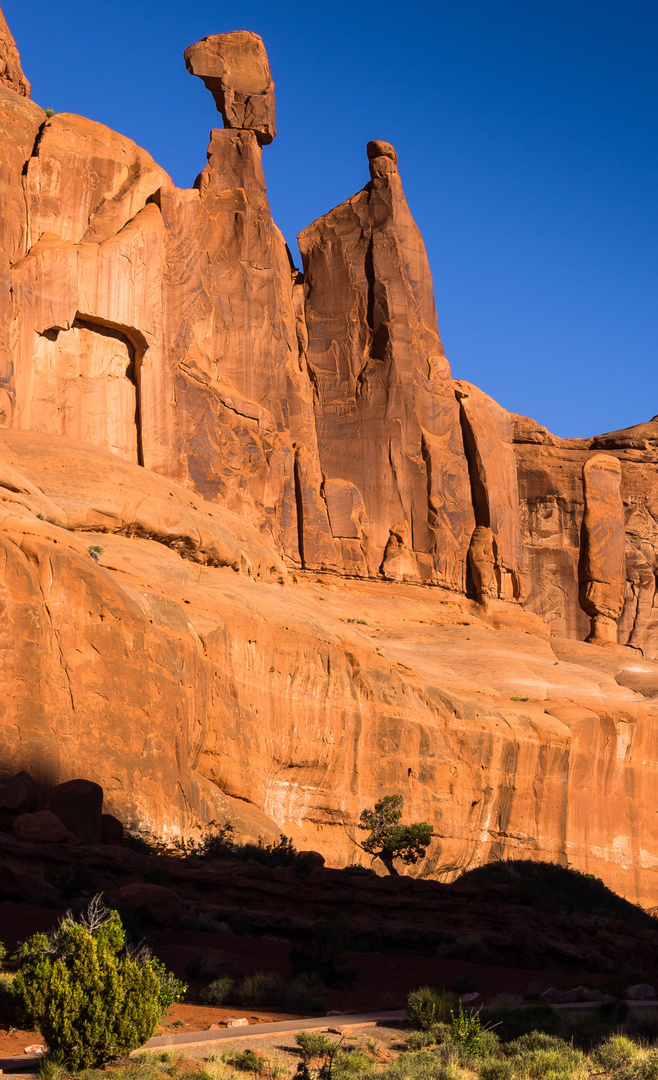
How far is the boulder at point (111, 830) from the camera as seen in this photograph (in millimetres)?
19172

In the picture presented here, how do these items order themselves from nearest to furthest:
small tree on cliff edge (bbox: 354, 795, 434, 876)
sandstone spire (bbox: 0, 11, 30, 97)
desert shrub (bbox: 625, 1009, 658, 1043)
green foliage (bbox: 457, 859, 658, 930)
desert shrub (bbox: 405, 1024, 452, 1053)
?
1. desert shrub (bbox: 405, 1024, 452, 1053)
2. desert shrub (bbox: 625, 1009, 658, 1043)
3. green foliage (bbox: 457, 859, 658, 930)
4. small tree on cliff edge (bbox: 354, 795, 434, 876)
5. sandstone spire (bbox: 0, 11, 30, 97)

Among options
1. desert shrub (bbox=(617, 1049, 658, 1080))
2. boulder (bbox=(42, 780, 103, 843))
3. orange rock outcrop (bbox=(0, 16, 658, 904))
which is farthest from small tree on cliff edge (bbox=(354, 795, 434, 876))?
desert shrub (bbox=(617, 1049, 658, 1080))

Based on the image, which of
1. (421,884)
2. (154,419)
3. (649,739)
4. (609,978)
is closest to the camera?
(609,978)

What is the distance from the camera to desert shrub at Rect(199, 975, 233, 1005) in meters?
12.9

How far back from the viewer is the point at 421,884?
22062mm

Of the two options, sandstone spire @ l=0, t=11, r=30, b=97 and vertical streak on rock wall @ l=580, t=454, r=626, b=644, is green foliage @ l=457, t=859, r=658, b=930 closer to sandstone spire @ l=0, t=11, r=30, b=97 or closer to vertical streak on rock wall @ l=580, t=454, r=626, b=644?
vertical streak on rock wall @ l=580, t=454, r=626, b=644

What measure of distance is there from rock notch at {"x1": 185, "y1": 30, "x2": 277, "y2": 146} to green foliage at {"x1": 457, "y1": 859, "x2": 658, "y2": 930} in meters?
43.2

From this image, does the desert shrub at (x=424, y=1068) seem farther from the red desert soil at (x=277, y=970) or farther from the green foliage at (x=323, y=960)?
the green foliage at (x=323, y=960)

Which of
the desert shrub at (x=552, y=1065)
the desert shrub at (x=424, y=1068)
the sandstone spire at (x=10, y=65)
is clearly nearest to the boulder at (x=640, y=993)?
the desert shrub at (x=552, y=1065)

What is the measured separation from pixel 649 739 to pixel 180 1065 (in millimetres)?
37047

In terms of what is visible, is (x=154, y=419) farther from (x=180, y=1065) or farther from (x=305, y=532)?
(x=180, y=1065)

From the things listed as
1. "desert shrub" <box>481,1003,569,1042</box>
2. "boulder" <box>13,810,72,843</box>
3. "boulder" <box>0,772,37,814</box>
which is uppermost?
"boulder" <box>0,772,37,814</box>

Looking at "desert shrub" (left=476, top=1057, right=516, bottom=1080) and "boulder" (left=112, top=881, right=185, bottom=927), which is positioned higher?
"boulder" (left=112, top=881, right=185, bottom=927)

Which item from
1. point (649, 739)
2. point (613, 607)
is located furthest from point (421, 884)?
point (613, 607)
